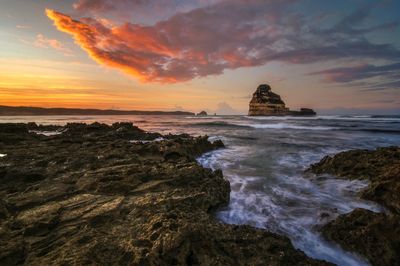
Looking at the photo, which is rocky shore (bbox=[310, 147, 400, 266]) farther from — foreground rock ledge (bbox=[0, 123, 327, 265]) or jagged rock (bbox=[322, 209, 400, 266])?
foreground rock ledge (bbox=[0, 123, 327, 265])

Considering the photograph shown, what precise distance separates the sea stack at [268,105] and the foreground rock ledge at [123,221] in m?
109

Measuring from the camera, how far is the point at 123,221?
12.6 ft

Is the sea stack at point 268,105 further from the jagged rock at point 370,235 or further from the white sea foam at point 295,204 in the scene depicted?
the jagged rock at point 370,235

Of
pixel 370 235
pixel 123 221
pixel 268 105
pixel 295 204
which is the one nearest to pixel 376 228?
pixel 370 235

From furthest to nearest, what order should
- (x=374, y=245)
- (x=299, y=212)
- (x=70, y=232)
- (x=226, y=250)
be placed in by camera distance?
(x=299, y=212) → (x=374, y=245) → (x=70, y=232) → (x=226, y=250)

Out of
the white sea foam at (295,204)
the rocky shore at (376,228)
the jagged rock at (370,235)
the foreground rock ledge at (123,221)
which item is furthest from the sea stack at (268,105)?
the jagged rock at (370,235)

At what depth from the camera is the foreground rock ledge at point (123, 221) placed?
3023mm

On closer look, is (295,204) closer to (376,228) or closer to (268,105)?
(376,228)

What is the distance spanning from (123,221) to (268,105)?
113 meters

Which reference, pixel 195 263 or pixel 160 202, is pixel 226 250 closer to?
pixel 195 263

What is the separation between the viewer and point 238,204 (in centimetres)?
621

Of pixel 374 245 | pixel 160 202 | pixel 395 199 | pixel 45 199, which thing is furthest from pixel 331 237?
pixel 45 199

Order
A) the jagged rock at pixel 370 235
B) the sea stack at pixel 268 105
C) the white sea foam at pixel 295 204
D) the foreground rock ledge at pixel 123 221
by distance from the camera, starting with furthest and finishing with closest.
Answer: the sea stack at pixel 268 105 → the white sea foam at pixel 295 204 → the jagged rock at pixel 370 235 → the foreground rock ledge at pixel 123 221

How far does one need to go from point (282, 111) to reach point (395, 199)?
112 meters
